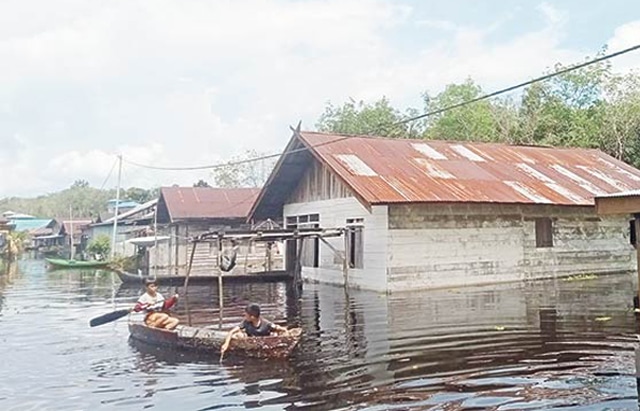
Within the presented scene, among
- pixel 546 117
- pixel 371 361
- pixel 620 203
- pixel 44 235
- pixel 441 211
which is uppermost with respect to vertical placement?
pixel 546 117

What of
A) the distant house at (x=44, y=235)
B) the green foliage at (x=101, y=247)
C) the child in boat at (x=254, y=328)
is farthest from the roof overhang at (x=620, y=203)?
the distant house at (x=44, y=235)

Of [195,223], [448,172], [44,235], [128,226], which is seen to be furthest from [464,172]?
[44,235]

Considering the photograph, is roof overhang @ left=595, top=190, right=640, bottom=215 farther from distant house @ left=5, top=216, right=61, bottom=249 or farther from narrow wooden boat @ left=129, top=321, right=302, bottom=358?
distant house @ left=5, top=216, right=61, bottom=249

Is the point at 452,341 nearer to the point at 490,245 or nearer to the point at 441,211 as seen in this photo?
the point at 441,211

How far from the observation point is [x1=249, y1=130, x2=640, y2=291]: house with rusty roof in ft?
60.7

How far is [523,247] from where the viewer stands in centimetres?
2056

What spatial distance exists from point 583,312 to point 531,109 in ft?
95.3

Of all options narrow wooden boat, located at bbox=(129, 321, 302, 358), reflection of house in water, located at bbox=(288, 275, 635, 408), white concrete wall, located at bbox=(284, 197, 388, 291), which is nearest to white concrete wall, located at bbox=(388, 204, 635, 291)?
white concrete wall, located at bbox=(284, 197, 388, 291)

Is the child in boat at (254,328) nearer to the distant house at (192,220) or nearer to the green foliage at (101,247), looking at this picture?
the distant house at (192,220)

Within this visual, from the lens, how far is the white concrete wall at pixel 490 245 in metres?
18.5

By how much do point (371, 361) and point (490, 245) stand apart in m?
11.2

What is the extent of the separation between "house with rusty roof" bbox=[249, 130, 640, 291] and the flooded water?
79.6 inches

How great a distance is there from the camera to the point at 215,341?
10453mm

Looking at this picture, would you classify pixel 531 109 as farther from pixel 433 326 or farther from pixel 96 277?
pixel 433 326
